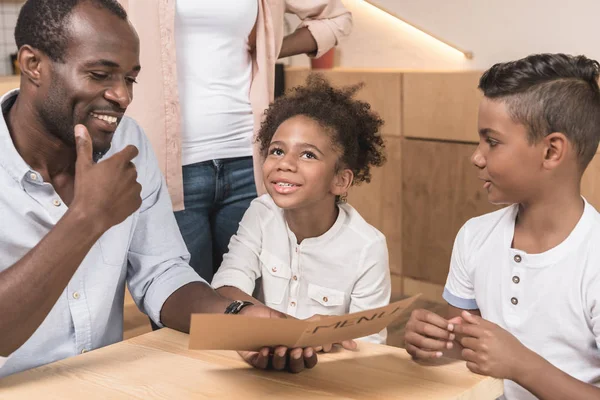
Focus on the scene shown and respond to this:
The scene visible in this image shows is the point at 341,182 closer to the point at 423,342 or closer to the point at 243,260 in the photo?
the point at 243,260

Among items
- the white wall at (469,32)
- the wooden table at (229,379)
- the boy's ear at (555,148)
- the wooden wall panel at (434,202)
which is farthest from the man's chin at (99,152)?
the white wall at (469,32)

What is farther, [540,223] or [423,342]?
[540,223]

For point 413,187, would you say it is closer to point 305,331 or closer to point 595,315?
point 595,315

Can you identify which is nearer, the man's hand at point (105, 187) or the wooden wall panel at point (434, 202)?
the man's hand at point (105, 187)

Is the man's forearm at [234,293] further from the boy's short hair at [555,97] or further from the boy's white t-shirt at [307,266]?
the boy's short hair at [555,97]

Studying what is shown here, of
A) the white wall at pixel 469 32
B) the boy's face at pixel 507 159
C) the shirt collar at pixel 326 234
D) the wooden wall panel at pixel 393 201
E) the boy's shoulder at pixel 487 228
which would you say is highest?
the white wall at pixel 469 32

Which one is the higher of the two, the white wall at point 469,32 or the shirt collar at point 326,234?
the white wall at point 469,32

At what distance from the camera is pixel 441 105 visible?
11.7 feet

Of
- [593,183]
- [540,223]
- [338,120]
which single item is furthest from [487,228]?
[593,183]

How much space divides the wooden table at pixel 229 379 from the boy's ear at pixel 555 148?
1.86 ft

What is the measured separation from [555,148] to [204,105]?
2.86 feet

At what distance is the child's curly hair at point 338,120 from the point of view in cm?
203

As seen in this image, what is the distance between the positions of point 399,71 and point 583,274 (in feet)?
7.76

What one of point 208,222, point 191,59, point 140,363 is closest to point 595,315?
point 140,363
